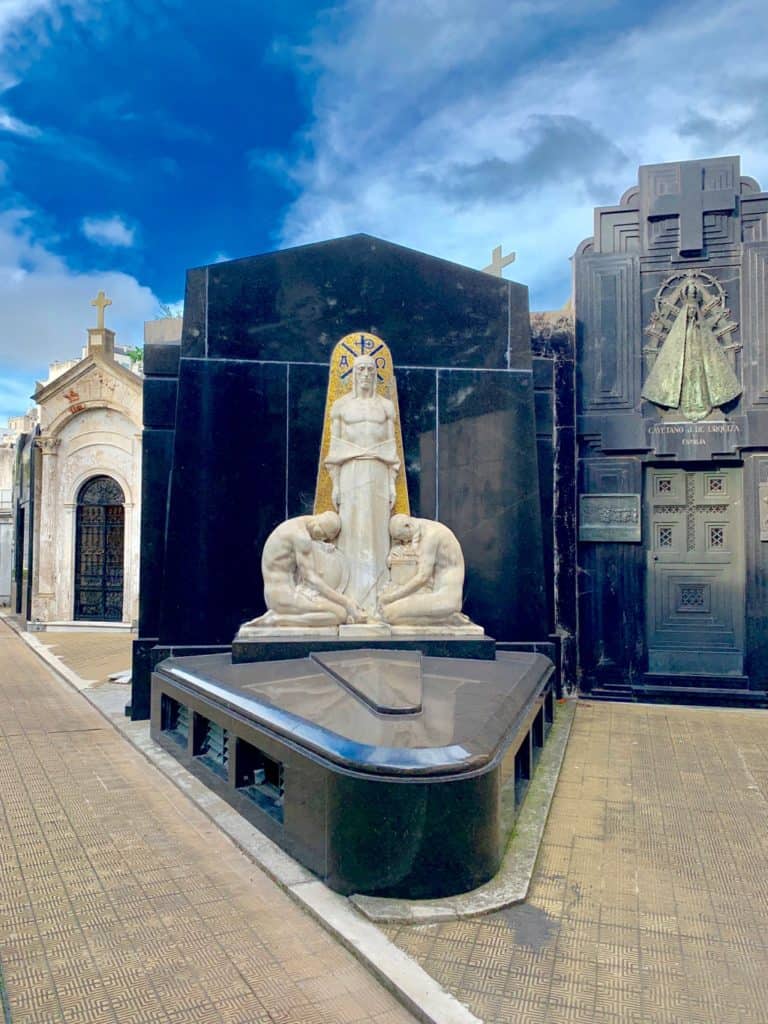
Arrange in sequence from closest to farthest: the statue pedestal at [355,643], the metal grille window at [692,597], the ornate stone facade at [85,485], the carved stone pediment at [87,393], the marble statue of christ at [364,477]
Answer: the statue pedestal at [355,643] → the marble statue of christ at [364,477] → the metal grille window at [692,597] → the ornate stone facade at [85,485] → the carved stone pediment at [87,393]

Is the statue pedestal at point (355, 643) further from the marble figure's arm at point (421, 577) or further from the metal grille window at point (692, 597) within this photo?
the metal grille window at point (692, 597)

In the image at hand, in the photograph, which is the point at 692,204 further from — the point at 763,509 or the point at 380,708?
the point at 380,708

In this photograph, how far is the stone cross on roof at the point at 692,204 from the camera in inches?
324

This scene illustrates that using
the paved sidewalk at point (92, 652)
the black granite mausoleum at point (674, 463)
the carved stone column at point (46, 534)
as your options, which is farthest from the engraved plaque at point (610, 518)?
the carved stone column at point (46, 534)

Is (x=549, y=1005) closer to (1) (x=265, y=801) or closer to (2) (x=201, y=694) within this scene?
(1) (x=265, y=801)

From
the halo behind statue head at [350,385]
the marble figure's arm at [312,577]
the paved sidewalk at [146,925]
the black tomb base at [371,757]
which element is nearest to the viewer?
the paved sidewalk at [146,925]

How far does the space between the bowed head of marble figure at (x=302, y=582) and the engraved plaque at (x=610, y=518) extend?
3.35 meters

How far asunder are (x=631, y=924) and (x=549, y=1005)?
0.73 m

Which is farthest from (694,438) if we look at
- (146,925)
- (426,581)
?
(146,925)

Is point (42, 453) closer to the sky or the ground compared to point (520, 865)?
closer to the sky

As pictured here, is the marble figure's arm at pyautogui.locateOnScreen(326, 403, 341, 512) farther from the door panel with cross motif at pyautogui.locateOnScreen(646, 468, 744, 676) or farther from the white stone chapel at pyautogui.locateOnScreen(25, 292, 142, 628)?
the white stone chapel at pyautogui.locateOnScreen(25, 292, 142, 628)

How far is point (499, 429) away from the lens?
7379 mm

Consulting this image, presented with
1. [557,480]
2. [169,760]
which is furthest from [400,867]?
[557,480]

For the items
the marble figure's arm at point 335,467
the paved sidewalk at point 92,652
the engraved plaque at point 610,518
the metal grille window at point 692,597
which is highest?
the marble figure's arm at point 335,467
